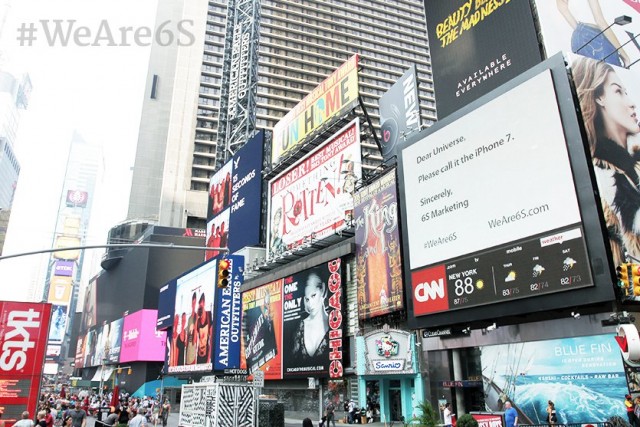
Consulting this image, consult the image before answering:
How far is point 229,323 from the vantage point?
43.6 m

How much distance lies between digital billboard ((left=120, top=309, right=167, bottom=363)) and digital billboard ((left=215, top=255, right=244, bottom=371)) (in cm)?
3480

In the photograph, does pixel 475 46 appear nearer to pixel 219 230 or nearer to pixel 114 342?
pixel 219 230

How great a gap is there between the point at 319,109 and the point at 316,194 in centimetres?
717

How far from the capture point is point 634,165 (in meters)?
19.4

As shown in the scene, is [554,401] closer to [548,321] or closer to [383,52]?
[548,321]

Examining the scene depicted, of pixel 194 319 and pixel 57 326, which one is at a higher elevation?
pixel 57 326

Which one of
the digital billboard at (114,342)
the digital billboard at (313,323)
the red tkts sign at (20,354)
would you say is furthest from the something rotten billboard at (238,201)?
the digital billboard at (114,342)

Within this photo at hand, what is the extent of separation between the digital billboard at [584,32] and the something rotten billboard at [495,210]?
21.7 ft

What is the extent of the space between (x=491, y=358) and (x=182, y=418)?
1334cm

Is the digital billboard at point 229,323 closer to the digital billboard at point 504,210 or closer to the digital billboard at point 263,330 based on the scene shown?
the digital billboard at point 263,330

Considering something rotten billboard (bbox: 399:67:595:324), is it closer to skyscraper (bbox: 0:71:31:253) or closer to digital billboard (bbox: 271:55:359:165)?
digital billboard (bbox: 271:55:359:165)

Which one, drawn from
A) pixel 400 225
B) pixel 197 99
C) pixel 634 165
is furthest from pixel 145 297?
pixel 634 165

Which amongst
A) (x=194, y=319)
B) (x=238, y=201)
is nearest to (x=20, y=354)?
(x=194, y=319)

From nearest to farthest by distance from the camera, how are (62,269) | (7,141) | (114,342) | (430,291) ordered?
(430,291), (114,342), (62,269), (7,141)
